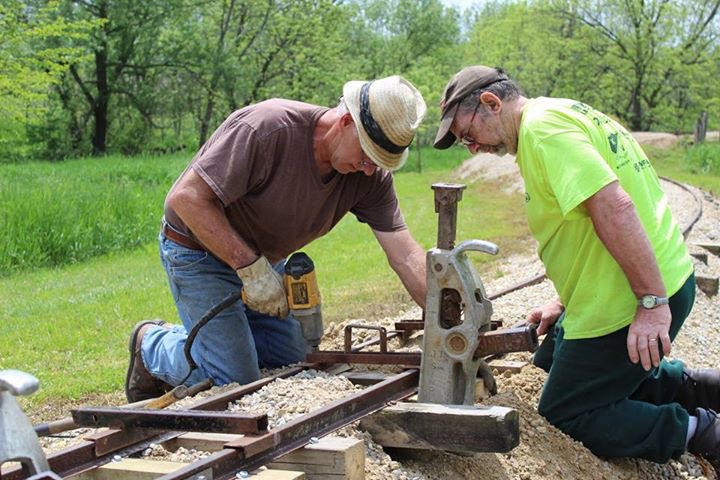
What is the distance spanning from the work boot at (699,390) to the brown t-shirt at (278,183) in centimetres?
189

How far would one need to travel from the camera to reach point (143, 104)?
37.4 m

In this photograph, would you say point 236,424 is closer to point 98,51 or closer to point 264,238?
point 264,238

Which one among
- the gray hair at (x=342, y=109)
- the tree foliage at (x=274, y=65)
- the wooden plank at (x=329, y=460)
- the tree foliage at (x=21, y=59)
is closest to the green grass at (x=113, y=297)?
the gray hair at (x=342, y=109)

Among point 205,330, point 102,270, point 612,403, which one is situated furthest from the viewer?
point 102,270

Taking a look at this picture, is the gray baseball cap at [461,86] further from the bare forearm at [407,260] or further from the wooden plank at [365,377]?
the wooden plank at [365,377]

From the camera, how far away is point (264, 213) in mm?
5152

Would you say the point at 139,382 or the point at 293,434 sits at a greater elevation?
the point at 293,434

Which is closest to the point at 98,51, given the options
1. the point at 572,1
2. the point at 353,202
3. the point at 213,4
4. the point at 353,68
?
the point at 213,4

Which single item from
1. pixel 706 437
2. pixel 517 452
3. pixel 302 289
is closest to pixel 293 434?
pixel 517 452

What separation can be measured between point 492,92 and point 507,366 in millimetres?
1771

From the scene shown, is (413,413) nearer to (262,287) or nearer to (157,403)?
(262,287)

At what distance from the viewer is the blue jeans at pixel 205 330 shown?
206 inches

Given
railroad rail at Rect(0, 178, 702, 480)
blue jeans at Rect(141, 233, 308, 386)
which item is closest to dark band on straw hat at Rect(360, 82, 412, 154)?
railroad rail at Rect(0, 178, 702, 480)

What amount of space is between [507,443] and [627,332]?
35.7 inches
